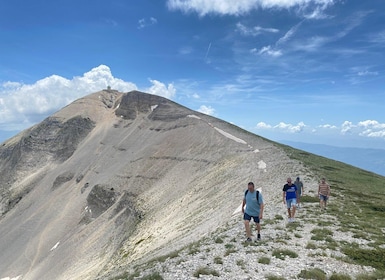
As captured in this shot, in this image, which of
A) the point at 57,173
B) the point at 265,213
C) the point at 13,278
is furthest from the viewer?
the point at 57,173

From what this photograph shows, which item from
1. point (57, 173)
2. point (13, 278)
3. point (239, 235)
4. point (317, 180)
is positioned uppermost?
point (317, 180)

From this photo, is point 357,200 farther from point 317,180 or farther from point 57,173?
point 57,173

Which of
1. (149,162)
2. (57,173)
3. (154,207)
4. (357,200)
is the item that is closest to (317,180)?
(357,200)

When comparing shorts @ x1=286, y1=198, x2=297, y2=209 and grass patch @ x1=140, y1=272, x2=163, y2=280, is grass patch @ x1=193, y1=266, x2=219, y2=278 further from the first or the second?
shorts @ x1=286, y1=198, x2=297, y2=209

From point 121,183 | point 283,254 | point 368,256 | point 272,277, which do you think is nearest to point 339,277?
point 272,277

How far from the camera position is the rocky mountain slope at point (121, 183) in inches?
1706

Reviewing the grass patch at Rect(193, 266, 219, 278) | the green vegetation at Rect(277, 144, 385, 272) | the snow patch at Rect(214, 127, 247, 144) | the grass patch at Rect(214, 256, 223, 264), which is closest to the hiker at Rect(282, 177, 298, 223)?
the green vegetation at Rect(277, 144, 385, 272)

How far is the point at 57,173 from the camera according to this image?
122 m

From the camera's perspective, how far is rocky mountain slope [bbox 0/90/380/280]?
43.3m

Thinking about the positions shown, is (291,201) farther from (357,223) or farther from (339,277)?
(339,277)

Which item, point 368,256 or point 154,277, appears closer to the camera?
point 154,277

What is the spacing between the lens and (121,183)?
293 ft

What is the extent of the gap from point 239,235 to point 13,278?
7569cm

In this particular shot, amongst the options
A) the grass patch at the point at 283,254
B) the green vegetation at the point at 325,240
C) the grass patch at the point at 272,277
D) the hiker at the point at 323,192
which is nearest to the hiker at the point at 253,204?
the green vegetation at the point at 325,240
